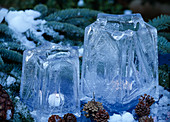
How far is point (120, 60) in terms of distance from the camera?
956 mm

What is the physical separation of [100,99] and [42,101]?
0.77 ft

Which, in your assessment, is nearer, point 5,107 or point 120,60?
point 5,107

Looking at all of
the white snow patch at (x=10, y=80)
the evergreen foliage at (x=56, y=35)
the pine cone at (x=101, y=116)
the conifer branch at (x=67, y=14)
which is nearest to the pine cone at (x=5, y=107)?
the evergreen foliage at (x=56, y=35)

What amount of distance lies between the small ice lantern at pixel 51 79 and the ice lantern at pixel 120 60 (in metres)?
0.10

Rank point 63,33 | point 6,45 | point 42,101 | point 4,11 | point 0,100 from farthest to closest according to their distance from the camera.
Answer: point 63,33 < point 4,11 < point 6,45 < point 42,101 < point 0,100

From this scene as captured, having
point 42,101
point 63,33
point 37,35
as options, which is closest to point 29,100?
point 42,101

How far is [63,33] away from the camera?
1401mm

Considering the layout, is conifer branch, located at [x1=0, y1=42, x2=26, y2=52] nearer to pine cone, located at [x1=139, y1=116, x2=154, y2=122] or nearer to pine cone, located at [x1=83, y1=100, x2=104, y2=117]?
pine cone, located at [x1=83, y1=100, x2=104, y2=117]

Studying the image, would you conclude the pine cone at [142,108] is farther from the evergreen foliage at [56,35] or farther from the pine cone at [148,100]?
the evergreen foliage at [56,35]

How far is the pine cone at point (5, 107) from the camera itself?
32.6 inches

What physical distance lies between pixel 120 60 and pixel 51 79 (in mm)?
261

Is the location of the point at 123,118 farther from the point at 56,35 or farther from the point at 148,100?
the point at 56,35

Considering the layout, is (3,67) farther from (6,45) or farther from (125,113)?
(125,113)

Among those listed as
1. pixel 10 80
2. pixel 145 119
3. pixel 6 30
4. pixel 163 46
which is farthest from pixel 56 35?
pixel 145 119
